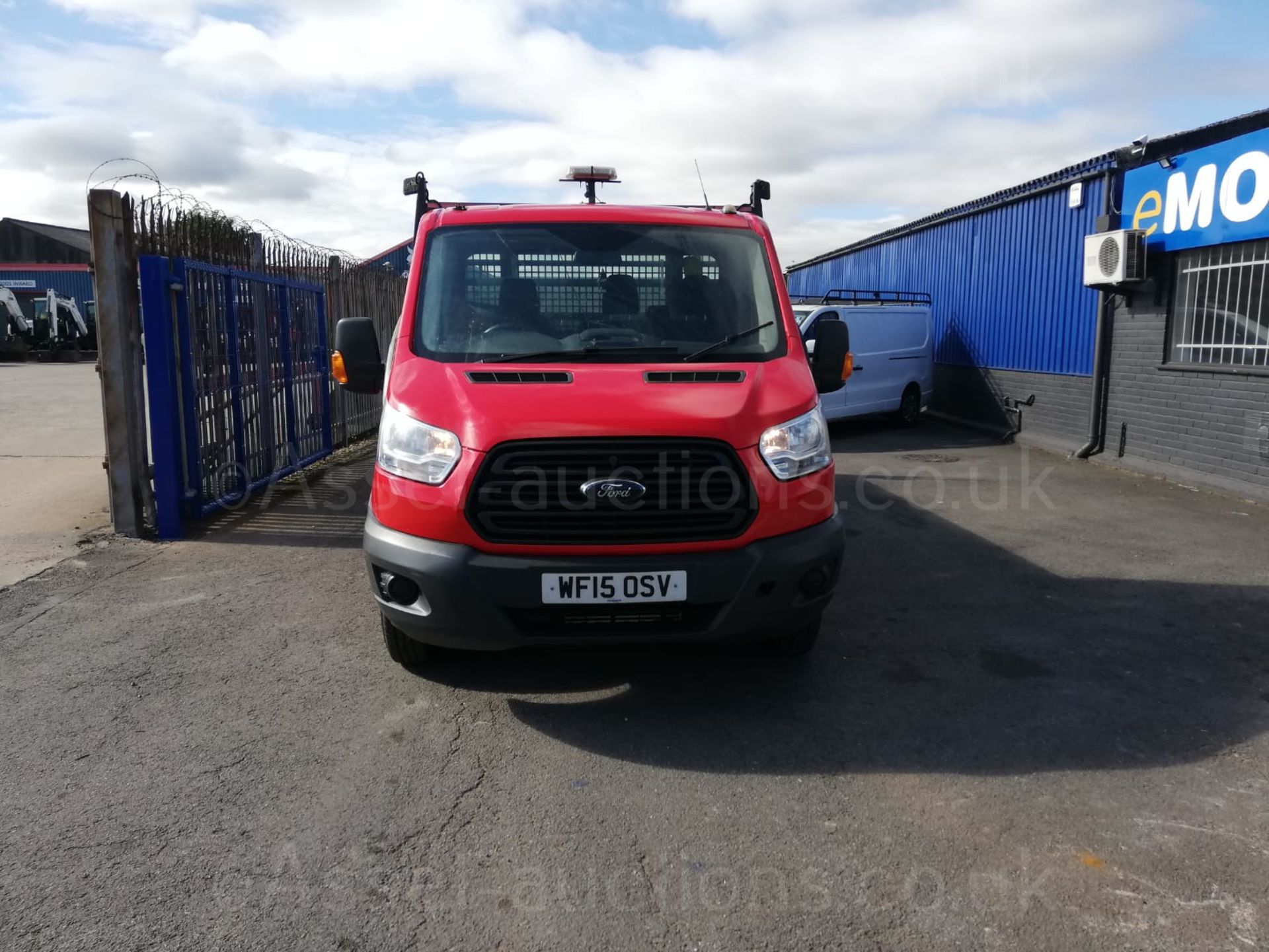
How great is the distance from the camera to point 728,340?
14.6 ft

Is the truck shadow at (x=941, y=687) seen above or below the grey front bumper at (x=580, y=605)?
below

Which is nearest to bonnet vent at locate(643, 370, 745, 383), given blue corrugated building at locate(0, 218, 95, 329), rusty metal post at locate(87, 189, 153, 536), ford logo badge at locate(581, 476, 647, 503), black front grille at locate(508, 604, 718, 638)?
ford logo badge at locate(581, 476, 647, 503)

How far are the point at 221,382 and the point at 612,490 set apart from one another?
215 inches

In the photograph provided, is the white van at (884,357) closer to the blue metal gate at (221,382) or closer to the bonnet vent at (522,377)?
the blue metal gate at (221,382)

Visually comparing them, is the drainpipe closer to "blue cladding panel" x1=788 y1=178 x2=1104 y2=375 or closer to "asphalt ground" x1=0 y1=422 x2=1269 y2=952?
"blue cladding panel" x1=788 y1=178 x2=1104 y2=375

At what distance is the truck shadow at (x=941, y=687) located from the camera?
3.70 m

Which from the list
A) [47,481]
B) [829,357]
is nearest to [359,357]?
[829,357]

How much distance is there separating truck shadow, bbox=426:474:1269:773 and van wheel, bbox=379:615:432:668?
142 mm

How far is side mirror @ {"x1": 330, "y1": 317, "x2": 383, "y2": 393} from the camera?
4.61 metres

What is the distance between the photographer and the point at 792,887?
9.14 feet

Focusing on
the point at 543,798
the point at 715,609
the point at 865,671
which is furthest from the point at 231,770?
the point at 865,671

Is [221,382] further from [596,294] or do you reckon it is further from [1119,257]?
[1119,257]

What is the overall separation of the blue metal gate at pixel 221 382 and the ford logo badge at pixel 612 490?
4.67m

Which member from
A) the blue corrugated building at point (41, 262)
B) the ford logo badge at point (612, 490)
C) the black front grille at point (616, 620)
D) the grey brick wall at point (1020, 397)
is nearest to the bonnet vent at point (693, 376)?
the ford logo badge at point (612, 490)
